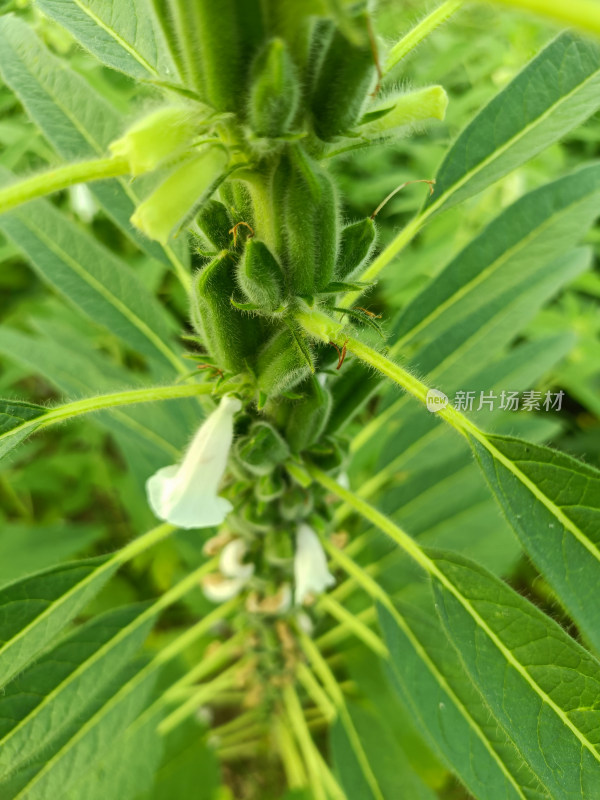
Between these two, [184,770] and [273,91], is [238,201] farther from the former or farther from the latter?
[184,770]

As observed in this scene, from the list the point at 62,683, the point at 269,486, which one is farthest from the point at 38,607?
the point at 269,486

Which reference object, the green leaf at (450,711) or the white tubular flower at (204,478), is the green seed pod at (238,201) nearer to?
the white tubular flower at (204,478)

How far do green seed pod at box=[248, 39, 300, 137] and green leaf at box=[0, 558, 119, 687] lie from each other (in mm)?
857

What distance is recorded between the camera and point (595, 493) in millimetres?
808

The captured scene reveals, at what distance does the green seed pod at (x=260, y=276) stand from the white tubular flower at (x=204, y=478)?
0.68 ft

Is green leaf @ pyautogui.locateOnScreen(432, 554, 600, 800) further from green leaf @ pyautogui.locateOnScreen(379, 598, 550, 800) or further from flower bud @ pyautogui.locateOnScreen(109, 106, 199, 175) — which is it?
flower bud @ pyautogui.locateOnScreen(109, 106, 199, 175)

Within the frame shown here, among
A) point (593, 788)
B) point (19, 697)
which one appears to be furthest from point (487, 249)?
point (19, 697)

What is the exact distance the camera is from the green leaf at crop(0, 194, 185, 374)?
4.65 ft

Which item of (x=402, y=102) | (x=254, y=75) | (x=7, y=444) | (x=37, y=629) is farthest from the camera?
(x=37, y=629)

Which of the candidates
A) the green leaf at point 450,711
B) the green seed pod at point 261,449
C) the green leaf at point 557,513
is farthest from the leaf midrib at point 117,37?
the green leaf at point 450,711

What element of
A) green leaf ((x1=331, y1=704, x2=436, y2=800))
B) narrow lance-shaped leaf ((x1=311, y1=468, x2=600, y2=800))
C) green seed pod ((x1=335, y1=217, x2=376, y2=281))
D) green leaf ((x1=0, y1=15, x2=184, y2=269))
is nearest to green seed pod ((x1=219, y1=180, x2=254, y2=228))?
green seed pod ((x1=335, y1=217, x2=376, y2=281))

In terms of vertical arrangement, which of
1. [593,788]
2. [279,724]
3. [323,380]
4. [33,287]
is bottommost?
[593,788]

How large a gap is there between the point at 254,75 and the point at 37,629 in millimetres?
938

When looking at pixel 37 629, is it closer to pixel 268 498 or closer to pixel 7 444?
pixel 7 444
